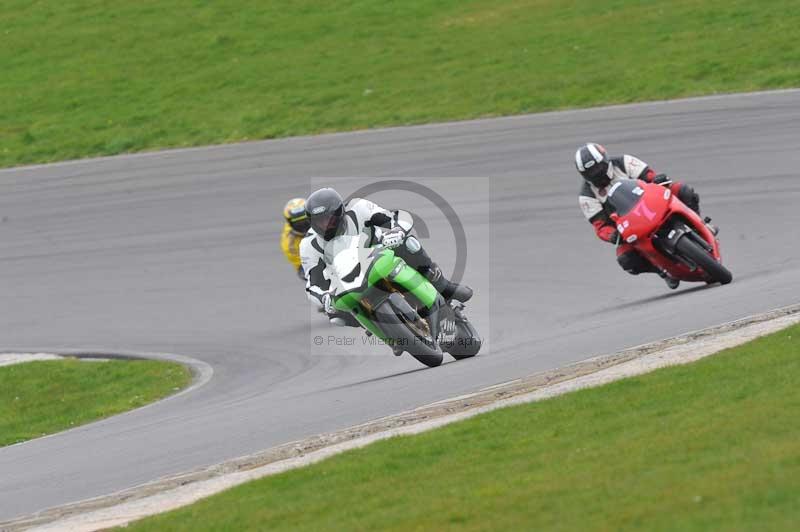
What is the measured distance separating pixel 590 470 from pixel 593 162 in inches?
304

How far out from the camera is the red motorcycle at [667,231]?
1366 centimetres

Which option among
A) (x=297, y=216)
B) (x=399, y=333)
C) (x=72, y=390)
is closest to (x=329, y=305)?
(x=399, y=333)

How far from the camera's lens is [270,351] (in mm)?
15625

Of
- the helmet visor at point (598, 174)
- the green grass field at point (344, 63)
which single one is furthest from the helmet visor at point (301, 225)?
the green grass field at point (344, 63)

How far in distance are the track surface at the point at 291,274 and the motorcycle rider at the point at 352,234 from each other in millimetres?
779

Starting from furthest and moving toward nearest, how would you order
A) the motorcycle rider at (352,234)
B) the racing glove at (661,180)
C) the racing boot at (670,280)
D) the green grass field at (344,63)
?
1. the green grass field at (344,63)
2. the racing boot at (670,280)
3. the racing glove at (661,180)
4. the motorcycle rider at (352,234)

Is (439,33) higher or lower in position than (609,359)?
higher

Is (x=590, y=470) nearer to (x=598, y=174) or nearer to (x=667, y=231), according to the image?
(x=667, y=231)

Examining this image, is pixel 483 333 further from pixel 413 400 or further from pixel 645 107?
pixel 645 107

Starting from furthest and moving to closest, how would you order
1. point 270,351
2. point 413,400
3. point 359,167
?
point 359,167 < point 270,351 < point 413,400

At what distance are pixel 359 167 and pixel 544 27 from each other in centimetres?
1059

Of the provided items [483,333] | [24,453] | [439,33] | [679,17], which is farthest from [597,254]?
[439,33]

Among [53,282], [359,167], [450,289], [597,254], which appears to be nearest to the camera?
[450,289]

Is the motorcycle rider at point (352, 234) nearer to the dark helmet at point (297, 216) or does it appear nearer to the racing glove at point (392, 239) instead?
the racing glove at point (392, 239)
